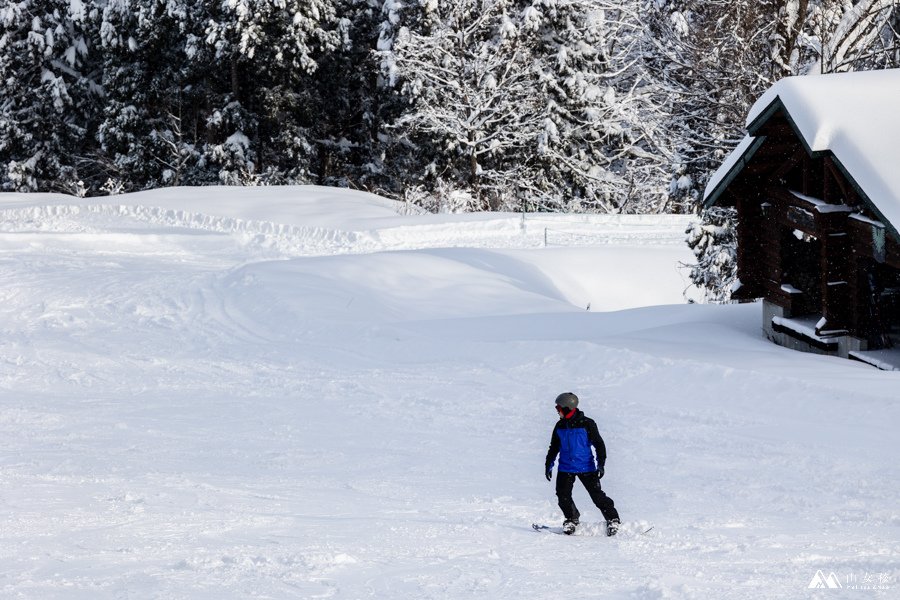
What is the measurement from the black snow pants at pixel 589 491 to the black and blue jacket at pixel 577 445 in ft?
0.17

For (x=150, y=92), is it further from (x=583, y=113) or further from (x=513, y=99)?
(x=583, y=113)

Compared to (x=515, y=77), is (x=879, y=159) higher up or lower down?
lower down

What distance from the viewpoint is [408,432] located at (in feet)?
43.7

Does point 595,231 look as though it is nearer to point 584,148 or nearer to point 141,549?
point 584,148

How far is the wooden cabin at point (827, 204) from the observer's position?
579 inches

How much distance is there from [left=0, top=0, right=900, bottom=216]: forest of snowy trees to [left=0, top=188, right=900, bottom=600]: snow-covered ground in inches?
423

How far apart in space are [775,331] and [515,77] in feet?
63.6

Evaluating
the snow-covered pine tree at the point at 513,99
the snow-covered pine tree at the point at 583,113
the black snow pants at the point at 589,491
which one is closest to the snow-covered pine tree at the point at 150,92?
the snow-covered pine tree at the point at 513,99

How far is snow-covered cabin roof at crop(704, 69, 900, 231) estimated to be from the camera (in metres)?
14.3

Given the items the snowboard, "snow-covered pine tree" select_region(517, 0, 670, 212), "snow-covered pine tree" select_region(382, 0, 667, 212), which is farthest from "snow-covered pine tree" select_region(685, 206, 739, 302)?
the snowboard

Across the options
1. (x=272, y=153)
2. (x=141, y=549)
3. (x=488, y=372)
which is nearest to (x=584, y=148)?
(x=272, y=153)

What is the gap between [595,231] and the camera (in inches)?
1166

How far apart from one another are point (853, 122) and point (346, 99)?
26392mm

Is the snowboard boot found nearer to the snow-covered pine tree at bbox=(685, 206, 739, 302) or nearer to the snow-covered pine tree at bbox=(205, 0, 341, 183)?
the snow-covered pine tree at bbox=(685, 206, 739, 302)
